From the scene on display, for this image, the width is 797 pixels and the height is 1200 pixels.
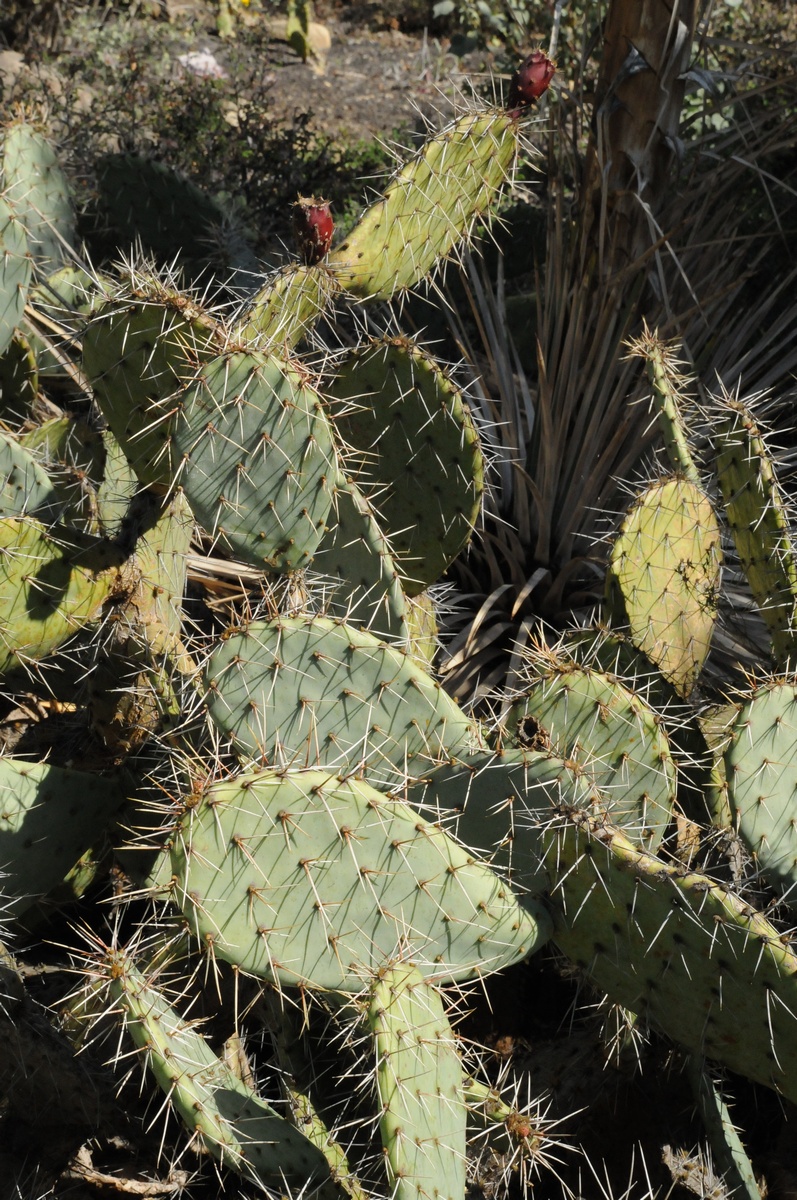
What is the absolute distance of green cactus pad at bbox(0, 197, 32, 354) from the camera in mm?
2141

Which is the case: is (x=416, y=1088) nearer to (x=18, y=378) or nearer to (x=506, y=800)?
(x=506, y=800)

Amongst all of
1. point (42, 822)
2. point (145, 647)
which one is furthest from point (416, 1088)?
point (145, 647)

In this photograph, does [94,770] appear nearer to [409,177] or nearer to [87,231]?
[409,177]

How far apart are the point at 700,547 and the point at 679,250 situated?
1282mm

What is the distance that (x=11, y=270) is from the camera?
2.16 meters

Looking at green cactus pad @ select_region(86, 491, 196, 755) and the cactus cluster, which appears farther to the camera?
green cactus pad @ select_region(86, 491, 196, 755)

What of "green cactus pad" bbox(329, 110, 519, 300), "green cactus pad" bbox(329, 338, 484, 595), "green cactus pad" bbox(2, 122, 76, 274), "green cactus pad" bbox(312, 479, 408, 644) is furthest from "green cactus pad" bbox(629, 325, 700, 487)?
"green cactus pad" bbox(2, 122, 76, 274)

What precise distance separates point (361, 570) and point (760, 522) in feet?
2.68

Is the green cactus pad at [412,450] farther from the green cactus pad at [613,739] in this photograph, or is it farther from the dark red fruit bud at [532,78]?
the dark red fruit bud at [532,78]

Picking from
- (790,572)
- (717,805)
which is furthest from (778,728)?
(790,572)

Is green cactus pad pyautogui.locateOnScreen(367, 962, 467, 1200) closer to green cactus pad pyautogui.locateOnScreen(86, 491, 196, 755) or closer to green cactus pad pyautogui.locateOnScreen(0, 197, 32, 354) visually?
green cactus pad pyautogui.locateOnScreen(86, 491, 196, 755)

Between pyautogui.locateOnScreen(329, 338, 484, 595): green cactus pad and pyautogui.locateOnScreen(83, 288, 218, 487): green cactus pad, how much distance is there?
37 cm

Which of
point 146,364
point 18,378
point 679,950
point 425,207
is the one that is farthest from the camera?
point 18,378

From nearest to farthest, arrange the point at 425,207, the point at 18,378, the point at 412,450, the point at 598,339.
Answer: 1. the point at 412,450
2. the point at 425,207
3. the point at 18,378
4. the point at 598,339
